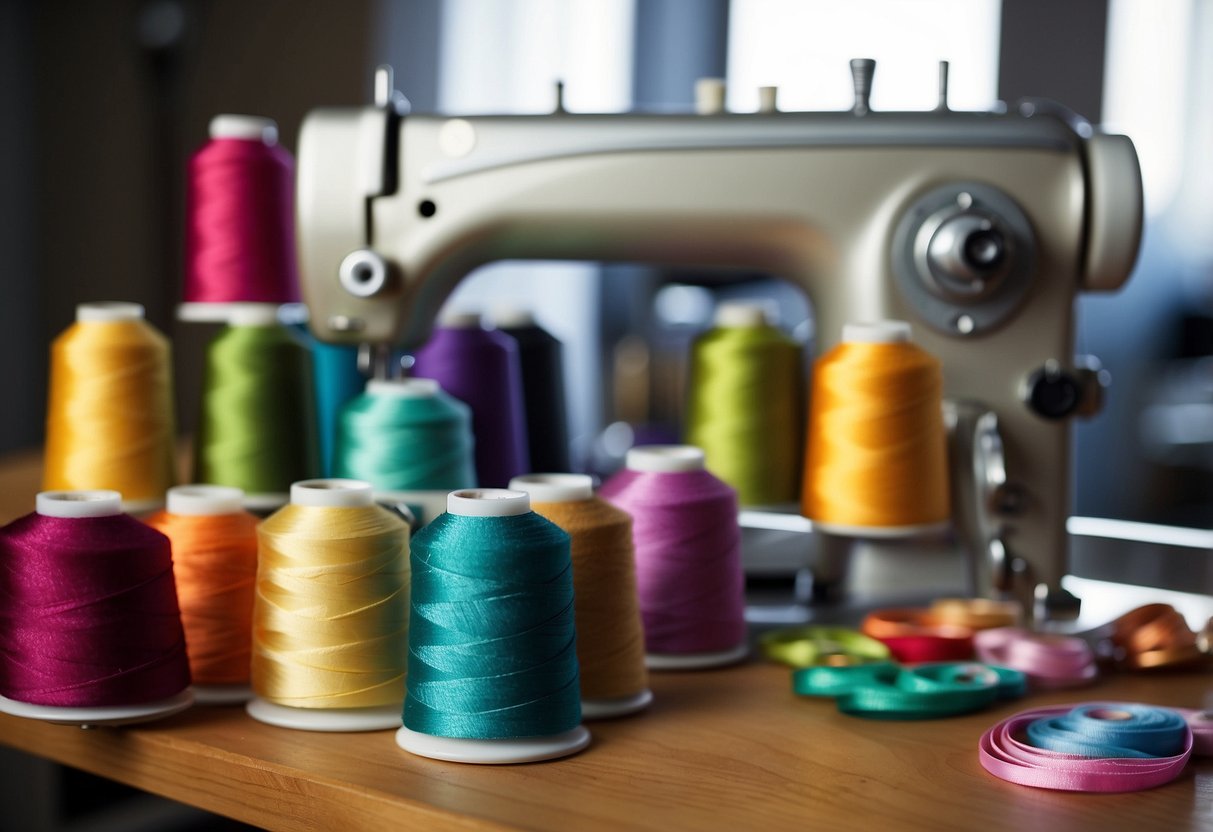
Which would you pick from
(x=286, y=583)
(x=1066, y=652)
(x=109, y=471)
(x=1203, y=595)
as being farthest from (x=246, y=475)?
(x=1203, y=595)

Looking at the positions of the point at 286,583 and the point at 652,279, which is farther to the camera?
the point at 652,279

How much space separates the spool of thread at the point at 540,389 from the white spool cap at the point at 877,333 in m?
0.40

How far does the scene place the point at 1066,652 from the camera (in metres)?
1.05

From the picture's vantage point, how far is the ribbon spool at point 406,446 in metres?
1.09

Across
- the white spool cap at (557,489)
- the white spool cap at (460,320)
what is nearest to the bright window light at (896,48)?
the white spool cap at (460,320)

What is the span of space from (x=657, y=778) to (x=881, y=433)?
0.38m

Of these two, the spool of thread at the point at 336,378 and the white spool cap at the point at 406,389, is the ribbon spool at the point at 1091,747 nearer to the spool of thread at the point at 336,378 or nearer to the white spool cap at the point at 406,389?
the white spool cap at the point at 406,389

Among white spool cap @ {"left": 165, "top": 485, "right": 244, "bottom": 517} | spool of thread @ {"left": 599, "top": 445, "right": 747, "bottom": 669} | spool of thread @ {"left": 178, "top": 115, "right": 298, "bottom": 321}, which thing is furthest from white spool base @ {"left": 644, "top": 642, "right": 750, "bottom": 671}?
spool of thread @ {"left": 178, "top": 115, "right": 298, "bottom": 321}

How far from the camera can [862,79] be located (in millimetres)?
1285

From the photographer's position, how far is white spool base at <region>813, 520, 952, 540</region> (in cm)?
111

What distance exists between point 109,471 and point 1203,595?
990mm

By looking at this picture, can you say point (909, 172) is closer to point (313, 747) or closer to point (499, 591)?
point (499, 591)

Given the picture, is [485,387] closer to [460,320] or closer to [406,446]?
[460,320]

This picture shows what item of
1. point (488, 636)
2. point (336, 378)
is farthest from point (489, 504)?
point (336, 378)
